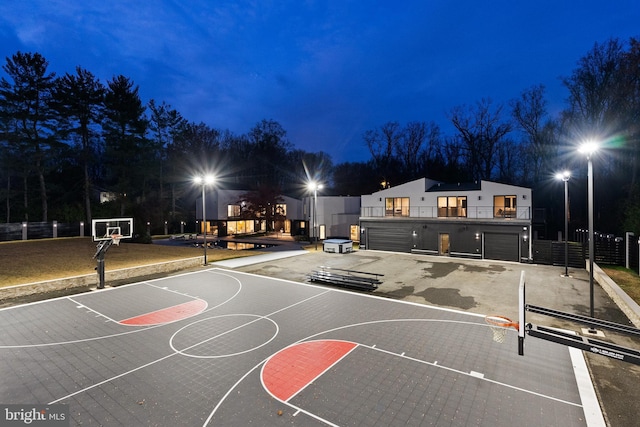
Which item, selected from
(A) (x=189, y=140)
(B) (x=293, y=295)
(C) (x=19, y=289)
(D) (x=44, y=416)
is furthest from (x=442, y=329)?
(A) (x=189, y=140)

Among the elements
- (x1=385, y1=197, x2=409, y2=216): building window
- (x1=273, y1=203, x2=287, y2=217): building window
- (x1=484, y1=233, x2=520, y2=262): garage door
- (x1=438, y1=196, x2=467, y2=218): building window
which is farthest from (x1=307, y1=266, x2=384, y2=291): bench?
(x1=273, y1=203, x2=287, y2=217): building window

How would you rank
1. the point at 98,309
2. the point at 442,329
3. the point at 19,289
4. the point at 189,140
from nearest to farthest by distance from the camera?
the point at 442,329 → the point at 98,309 → the point at 19,289 → the point at 189,140

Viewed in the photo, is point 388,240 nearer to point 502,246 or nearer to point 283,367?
point 502,246

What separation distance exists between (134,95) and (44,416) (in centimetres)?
4443

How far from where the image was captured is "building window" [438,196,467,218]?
2530 centimetres

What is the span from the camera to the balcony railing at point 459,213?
22.8 meters

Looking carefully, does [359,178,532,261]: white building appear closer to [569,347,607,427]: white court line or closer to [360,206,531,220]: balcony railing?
[360,206,531,220]: balcony railing

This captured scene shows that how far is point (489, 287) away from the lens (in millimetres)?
14742

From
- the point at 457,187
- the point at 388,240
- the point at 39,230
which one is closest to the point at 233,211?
the point at 39,230

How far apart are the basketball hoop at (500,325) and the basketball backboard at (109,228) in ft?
57.0

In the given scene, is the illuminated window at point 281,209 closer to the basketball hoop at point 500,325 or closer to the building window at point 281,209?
the building window at point 281,209

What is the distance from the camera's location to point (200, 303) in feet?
39.9

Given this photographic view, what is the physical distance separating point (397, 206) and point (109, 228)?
22.4 m

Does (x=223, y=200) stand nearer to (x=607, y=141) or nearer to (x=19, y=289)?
(x=19, y=289)
